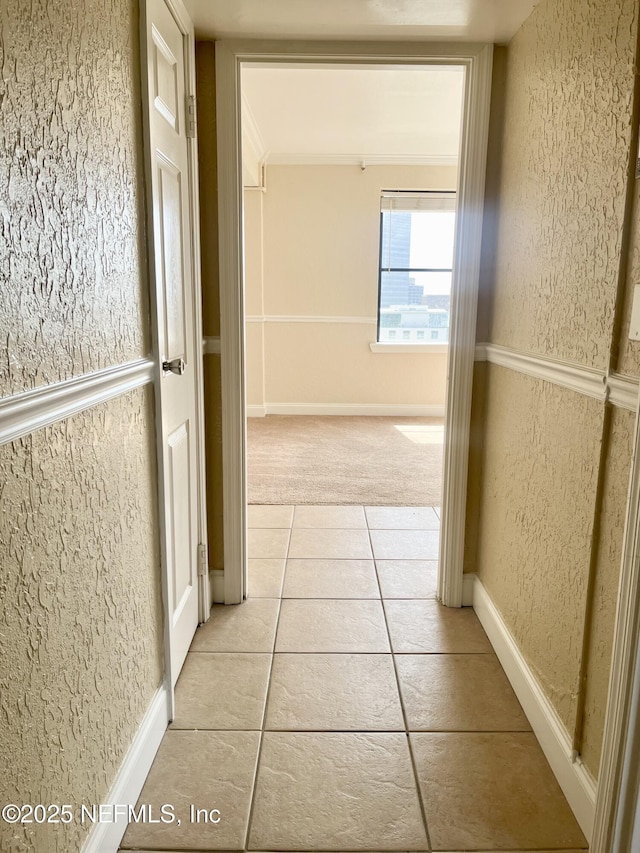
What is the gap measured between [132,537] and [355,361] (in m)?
4.66

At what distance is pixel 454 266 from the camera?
2148 mm

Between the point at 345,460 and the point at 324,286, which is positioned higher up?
the point at 324,286

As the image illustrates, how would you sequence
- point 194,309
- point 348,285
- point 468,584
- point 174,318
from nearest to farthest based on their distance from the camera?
point 174,318, point 194,309, point 468,584, point 348,285

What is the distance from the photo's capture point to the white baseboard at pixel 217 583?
233cm

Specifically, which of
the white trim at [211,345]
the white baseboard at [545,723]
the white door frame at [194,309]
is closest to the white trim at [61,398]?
the white door frame at [194,309]

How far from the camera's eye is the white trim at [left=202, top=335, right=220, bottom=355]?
2.17m

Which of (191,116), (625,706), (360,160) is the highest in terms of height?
(360,160)

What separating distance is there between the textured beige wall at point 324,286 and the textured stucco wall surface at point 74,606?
14.4 ft

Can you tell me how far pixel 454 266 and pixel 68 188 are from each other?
4.83 ft

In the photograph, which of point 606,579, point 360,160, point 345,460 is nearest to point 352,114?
point 360,160

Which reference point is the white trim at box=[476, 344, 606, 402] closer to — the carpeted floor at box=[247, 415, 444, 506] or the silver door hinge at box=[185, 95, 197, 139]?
the silver door hinge at box=[185, 95, 197, 139]

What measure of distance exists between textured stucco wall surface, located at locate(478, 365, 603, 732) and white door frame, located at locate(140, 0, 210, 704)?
3.38 feet

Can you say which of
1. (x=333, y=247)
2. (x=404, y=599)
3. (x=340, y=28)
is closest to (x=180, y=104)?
(x=340, y=28)

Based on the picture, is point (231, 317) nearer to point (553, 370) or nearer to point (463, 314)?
point (463, 314)
